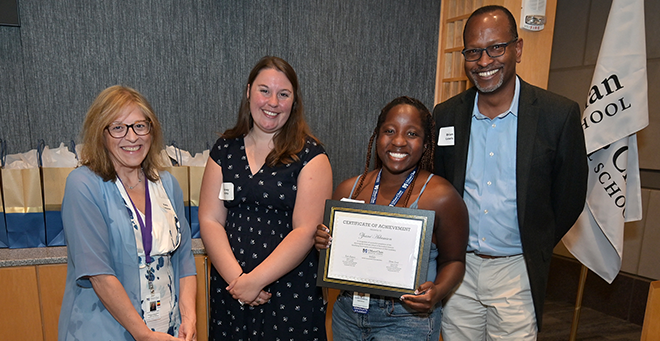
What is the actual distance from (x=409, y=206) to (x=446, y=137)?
525mm

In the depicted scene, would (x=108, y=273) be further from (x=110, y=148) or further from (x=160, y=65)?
(x=160, y=65)

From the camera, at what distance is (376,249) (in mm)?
1548

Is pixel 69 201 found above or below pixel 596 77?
below

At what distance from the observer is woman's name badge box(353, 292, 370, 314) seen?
157cm

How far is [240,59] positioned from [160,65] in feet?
1.84

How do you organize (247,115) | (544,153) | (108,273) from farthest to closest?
1. (247,115)
2. (544,153)
3. (108,273)

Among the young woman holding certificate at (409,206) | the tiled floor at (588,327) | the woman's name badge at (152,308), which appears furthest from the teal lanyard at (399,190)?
the tiled floor at (588,327)

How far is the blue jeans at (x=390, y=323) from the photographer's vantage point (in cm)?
156

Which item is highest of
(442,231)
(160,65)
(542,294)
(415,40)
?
(415,40)

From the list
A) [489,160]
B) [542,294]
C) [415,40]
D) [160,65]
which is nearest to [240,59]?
[160,65]

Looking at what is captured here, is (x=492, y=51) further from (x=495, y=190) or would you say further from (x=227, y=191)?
(x=227, y=191)

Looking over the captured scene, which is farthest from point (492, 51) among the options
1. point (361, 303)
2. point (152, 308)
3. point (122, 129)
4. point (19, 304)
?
point (19, 304)

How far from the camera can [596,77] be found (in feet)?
9.29

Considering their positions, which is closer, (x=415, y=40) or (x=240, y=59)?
(x=240, y=59)
